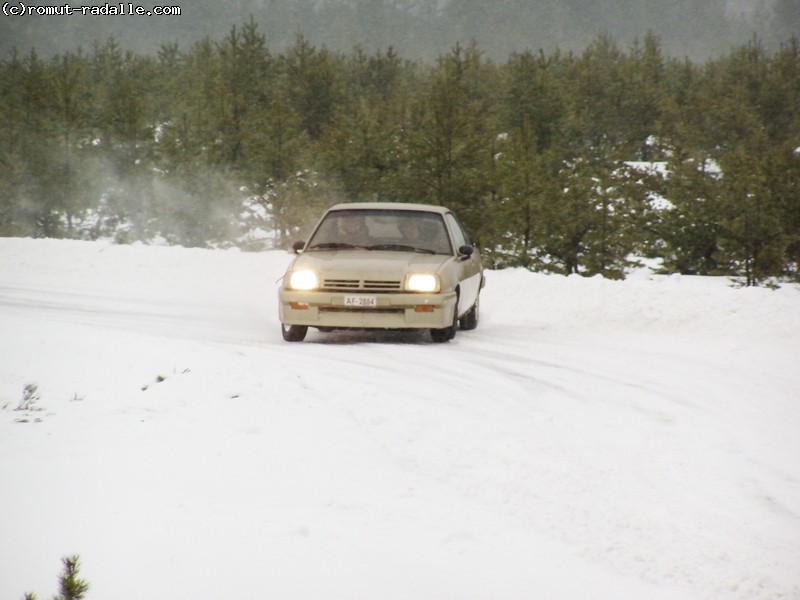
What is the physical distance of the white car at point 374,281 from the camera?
9523 millimetres

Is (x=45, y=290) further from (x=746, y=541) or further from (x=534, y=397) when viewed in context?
(x=746, y=541)

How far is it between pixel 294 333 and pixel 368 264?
121cm

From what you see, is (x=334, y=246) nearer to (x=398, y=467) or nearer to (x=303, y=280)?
(x=303, y=280)

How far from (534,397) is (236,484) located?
3.13 m

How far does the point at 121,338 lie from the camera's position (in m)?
8.91

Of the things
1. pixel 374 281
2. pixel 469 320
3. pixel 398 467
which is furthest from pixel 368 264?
pixel 398 467

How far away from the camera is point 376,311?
9539mm

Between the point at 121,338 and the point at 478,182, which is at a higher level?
the point at 478,182

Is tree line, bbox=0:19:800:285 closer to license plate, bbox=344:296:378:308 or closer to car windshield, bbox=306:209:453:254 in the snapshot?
car windshield, bbox=306:209:453:254

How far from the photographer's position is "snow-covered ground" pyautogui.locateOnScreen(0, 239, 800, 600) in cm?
372

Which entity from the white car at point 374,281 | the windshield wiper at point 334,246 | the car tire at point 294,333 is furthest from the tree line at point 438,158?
the car tire at point 294,333

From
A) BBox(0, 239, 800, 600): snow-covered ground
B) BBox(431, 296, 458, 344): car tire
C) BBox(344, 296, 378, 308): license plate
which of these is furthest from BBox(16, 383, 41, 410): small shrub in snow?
BBox(431, 296, 458, 344): car tire

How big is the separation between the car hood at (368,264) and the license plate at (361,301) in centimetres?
22

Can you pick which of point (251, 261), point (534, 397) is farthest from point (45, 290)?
point (534, 397)
